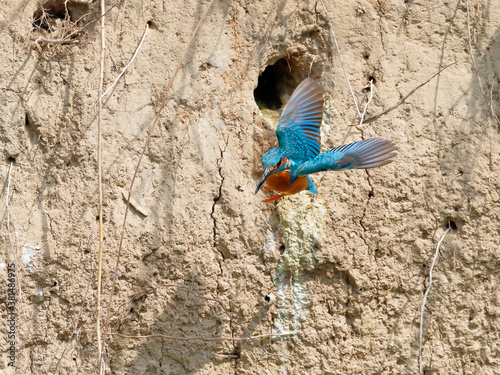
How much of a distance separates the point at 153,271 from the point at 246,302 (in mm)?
510

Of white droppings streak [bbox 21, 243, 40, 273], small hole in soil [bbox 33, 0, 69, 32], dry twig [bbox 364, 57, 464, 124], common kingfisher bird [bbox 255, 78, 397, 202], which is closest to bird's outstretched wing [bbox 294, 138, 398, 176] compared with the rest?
common kingfisher bird [bbox 255, 78, 397, 202]

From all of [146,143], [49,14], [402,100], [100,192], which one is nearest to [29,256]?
[100,192]

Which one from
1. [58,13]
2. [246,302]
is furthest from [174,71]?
[246,302]

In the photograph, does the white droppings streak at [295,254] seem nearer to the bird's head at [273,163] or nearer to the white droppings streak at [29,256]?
the bird's head at [273,163]

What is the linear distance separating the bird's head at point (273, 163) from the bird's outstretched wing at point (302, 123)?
Result: 176 mm

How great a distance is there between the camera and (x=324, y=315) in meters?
3.33

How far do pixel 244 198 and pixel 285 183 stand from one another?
304 millimetres

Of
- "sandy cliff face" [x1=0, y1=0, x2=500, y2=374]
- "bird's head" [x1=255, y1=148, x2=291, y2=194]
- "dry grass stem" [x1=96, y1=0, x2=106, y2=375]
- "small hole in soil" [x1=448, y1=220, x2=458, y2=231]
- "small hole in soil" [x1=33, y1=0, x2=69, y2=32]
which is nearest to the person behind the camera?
"dry grass stem" [x1=96, y1=0, x2=106, y2=375]

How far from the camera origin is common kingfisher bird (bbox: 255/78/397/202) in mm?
2922

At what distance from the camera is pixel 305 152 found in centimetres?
336

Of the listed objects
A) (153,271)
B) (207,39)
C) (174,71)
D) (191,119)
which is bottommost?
(153,271)

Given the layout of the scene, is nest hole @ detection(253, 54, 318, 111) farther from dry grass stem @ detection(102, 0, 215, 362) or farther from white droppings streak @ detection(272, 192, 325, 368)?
white droppings streak @ detection(272, 192, 325, 368)

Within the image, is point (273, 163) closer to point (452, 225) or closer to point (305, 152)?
point (305, 152)

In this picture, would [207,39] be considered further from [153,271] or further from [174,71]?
[153,271]
